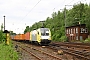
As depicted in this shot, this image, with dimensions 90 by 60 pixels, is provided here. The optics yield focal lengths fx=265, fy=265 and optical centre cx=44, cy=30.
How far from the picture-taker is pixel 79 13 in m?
88.5

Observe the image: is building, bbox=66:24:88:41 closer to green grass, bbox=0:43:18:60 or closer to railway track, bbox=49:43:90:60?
railway track, bbox=49:43:90:60

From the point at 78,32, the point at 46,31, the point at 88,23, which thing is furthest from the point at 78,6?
the point at 46,31

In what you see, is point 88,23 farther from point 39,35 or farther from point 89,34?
point 39,35

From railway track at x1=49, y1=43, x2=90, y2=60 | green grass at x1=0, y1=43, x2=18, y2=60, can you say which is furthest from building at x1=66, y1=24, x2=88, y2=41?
green grass at x1=0, y1=43, x2=18, y2=60

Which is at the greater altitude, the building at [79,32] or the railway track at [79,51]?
the building at [79,32]

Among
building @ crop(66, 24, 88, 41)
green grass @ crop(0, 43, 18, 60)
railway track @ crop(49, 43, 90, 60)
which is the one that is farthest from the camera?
building @ crop(66, 24, 88, 41)

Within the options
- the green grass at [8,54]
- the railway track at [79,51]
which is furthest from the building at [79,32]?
the green grass at [8,54]

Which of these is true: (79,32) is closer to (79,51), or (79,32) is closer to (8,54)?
(79,51)

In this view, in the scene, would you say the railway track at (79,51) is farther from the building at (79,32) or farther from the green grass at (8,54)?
the building at (79,32)

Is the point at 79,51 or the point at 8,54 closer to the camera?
the point at 8,54

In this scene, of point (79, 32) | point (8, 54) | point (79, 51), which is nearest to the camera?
point (8, 54)

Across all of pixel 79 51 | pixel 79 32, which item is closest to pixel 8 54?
pixel 79 51

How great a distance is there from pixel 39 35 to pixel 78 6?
51997mm

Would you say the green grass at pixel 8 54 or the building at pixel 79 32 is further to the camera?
the building at pixel 79 32
